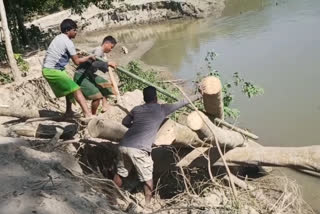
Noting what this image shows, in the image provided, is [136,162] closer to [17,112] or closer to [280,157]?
[280,157]

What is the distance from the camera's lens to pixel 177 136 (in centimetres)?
486

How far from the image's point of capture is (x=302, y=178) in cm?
734

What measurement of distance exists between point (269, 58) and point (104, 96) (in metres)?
9.44

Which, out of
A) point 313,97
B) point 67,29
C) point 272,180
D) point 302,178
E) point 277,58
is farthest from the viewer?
point 277,58

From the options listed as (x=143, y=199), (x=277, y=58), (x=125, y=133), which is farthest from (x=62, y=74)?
(x=277, y=58)

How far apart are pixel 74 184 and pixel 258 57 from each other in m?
12.0

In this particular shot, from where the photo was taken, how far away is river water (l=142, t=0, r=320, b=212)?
31.4 ft

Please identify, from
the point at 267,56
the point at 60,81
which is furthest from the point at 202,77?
the point at 267,56

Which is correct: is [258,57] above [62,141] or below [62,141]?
below

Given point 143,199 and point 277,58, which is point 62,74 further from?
point 277,58

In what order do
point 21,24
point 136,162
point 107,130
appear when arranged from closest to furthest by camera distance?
point 136,162
point 107,130
point 21,24

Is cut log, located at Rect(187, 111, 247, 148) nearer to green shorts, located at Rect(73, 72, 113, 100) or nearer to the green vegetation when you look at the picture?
the green vegetation

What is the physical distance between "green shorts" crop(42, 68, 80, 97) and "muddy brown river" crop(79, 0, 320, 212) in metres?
3.87

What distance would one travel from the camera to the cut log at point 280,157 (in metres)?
4.32
